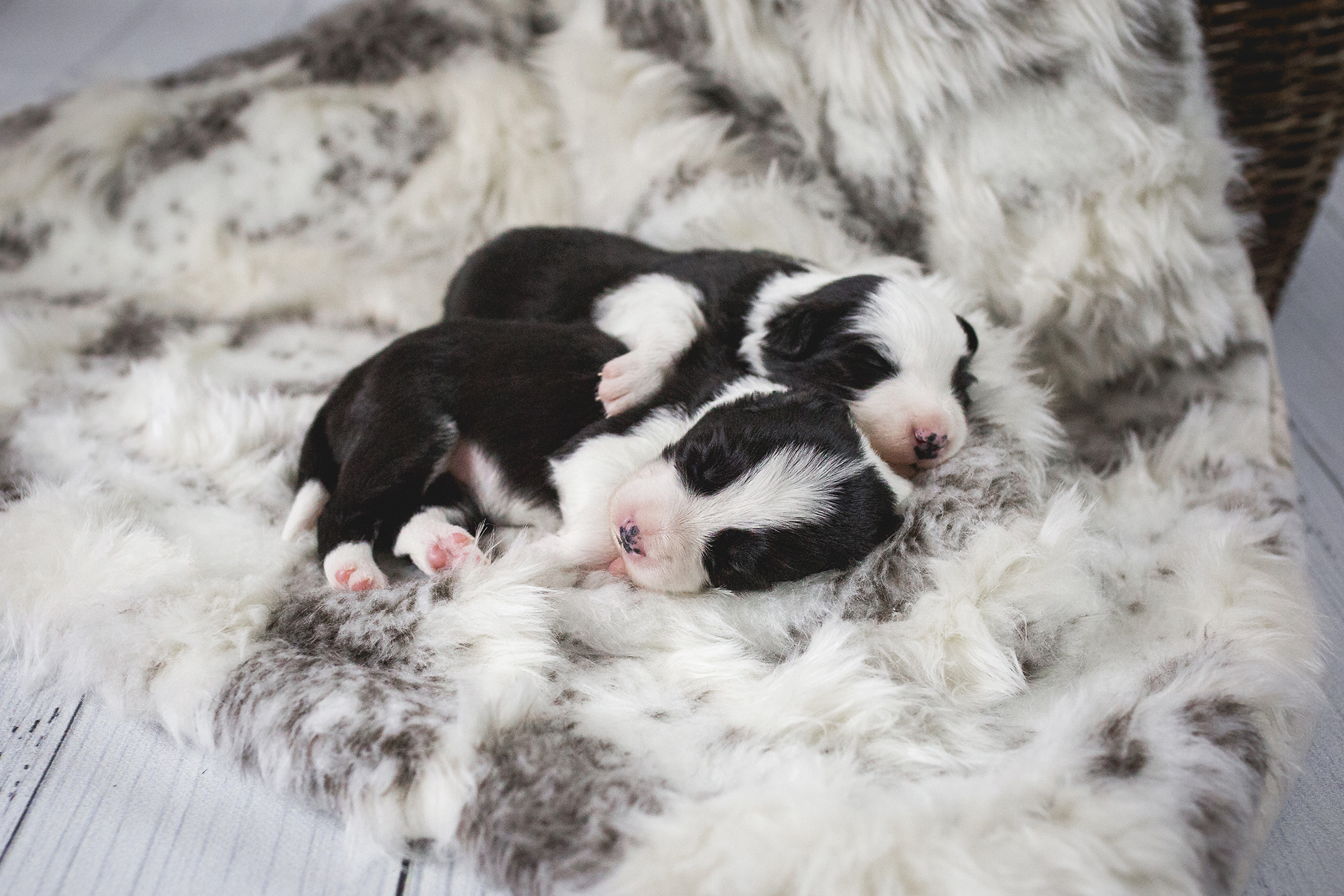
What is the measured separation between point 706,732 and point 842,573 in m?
0.40

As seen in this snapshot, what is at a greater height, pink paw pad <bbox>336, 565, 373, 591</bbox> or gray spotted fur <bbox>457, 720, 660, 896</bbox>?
gray spotted fur <bbox>457, 720, 660, 896</bbox>

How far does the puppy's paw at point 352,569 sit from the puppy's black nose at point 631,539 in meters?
0.39

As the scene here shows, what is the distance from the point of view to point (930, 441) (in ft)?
5.55

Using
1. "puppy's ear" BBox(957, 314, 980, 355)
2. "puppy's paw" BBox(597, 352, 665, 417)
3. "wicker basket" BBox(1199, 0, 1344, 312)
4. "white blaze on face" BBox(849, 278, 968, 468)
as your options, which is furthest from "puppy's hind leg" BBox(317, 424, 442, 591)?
"wicker basket" BBox(1199, 0, 1344, 312)

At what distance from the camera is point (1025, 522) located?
5.23 ft

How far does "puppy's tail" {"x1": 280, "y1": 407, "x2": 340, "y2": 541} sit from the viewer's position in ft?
5.87

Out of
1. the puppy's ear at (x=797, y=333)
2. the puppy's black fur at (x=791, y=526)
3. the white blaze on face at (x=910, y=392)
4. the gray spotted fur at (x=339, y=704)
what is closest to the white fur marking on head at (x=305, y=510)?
the gray spotted fur at (x=339, y=704)

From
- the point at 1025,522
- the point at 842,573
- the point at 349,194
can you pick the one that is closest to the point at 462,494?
the point at 842,573

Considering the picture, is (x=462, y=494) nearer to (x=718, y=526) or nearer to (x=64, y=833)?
(x=718, y=526)

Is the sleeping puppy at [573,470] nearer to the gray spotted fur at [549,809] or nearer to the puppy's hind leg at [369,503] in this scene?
the puppy's hind leg at [369,503]

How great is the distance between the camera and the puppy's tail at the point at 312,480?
179 cm

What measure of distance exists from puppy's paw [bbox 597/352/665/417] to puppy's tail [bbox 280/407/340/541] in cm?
53

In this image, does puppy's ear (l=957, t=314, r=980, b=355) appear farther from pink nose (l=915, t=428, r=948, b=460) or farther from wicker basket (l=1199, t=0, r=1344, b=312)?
wicker basket (l=1199, t=0, r=1344, b=312)

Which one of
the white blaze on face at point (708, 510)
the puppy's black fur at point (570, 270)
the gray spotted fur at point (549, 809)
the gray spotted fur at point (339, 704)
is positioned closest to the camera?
the gray spotted fur at point (549, 809)
